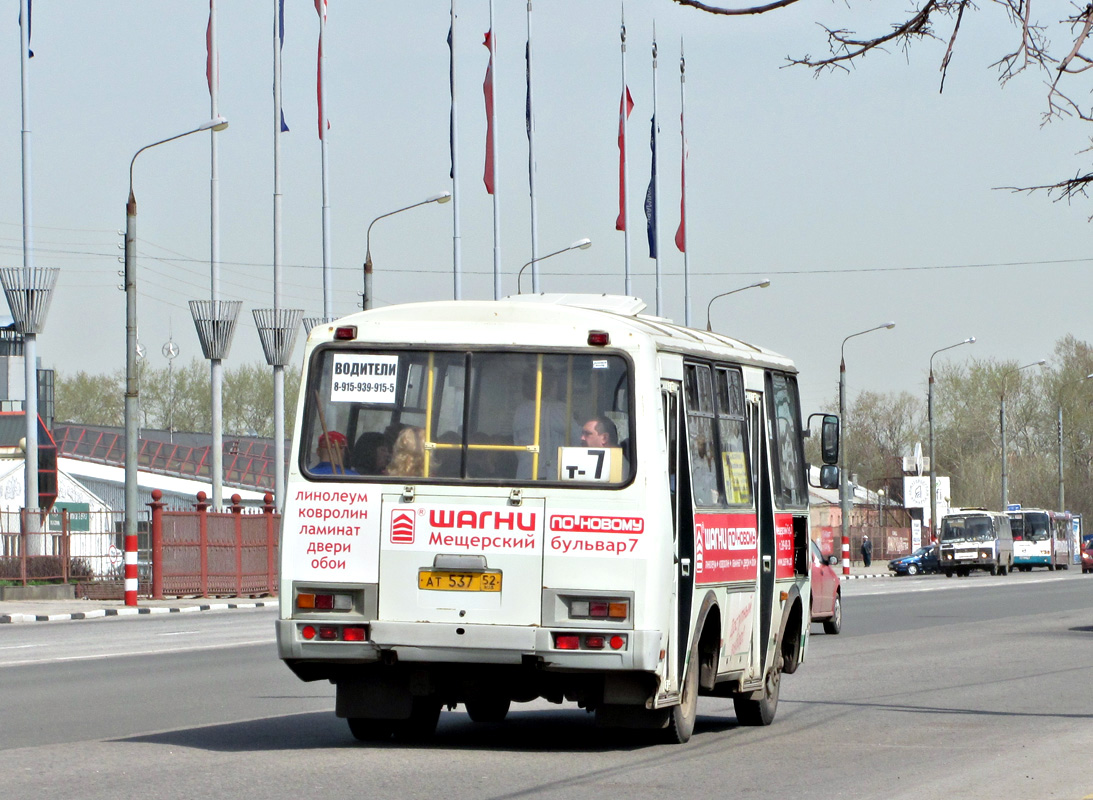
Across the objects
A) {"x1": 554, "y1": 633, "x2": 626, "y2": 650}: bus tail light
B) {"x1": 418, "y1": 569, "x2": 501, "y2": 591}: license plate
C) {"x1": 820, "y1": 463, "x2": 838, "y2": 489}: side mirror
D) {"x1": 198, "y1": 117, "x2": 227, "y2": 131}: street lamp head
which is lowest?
{"x1": 554, "y1": 633, "x2": 626, "y2": 650}: bus tail light

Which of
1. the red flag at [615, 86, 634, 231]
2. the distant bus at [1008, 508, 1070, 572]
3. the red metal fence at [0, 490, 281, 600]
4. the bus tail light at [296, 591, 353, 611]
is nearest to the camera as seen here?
the bus tail light at [296, 591, 353, 611]

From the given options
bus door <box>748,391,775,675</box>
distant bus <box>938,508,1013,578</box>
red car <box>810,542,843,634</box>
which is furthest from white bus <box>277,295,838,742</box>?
distant bus <box>938,508,1013,578</box>

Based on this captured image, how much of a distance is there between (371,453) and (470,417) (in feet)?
2.20

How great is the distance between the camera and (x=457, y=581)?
34.9ft

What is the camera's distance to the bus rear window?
1080 cm

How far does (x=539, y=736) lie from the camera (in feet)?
39.6

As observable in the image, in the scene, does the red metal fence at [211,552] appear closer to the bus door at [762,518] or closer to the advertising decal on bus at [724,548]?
the bus door at [762,518]

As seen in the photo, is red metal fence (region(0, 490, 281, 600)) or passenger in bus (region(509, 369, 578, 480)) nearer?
passenger in bus (region(509, 369, 578, 480))

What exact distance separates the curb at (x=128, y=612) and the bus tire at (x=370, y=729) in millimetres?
20107

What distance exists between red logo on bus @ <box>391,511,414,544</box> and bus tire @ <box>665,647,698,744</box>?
80.0 inches

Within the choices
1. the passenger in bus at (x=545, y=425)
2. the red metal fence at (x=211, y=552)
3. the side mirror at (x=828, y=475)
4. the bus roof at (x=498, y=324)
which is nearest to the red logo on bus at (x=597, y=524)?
the passenger in bus at (x=545, y=425)

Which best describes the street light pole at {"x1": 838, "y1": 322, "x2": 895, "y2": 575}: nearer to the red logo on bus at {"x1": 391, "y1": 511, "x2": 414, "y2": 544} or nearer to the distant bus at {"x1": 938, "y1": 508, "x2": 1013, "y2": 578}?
the distant bus at {"x1": 938, "y1": 508, "x2": 1013, "y2": 578}

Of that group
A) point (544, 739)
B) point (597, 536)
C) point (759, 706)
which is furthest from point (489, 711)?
point (597, 536)

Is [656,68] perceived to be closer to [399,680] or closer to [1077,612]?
[1077,612]
